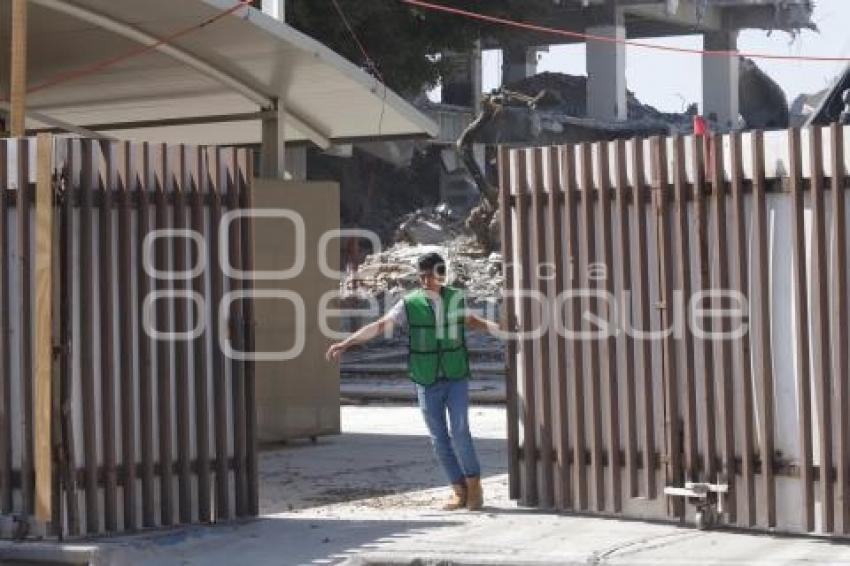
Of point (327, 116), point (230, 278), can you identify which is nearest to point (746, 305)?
point (230, 278)

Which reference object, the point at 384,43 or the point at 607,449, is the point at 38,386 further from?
the point at 384,43

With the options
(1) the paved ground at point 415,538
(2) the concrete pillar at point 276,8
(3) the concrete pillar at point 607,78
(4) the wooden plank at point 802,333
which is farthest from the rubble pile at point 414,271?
(4) the wooden plank at point 802,333

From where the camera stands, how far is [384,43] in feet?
116

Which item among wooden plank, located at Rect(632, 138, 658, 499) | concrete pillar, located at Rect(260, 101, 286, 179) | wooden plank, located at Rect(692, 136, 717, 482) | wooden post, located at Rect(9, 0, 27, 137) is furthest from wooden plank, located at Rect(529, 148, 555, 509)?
concrete pillar, located at Rect(260, 101, 286, 179)

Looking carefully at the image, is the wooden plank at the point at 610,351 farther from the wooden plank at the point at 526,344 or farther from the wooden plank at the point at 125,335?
the wooden plank at the point at 125,335

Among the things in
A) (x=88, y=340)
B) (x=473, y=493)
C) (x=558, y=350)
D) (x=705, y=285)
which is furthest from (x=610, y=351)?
(x=88, y=340)

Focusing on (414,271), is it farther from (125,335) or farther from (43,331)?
(43,331)

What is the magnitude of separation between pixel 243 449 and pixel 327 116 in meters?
6.46

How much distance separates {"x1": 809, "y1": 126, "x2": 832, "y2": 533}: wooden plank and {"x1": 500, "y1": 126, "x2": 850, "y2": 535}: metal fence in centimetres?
1

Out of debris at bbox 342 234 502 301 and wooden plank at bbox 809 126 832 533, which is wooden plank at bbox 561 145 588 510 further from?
debris at bbox 342 234 502 301

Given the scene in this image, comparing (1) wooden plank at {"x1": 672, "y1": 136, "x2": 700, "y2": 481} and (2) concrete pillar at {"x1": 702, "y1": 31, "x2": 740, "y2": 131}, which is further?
(2) concrete pillar at {"x1": 702, "y1": 31, "x2": 740, "y2": 131}

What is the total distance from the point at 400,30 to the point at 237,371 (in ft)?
81.2

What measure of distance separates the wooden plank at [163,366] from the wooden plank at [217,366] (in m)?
0.39

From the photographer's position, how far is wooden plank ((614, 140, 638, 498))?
10.6 m
